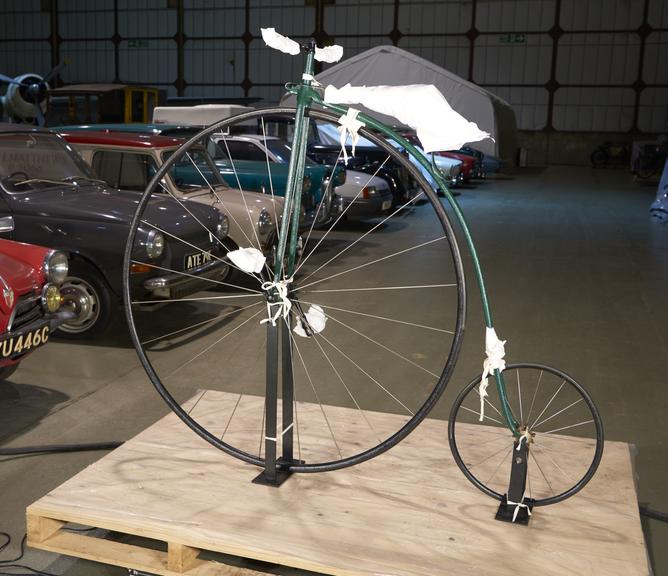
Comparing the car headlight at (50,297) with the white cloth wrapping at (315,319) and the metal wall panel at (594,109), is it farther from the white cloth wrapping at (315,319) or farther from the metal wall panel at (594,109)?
the metal wall panel at (594,109)

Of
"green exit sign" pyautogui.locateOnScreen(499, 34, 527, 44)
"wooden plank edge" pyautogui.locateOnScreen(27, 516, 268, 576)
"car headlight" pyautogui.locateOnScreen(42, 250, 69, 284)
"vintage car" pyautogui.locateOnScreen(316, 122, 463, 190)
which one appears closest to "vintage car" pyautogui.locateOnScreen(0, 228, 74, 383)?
"car headlight" pyautogui.locateOnScreen(42, 250, 69, 284)

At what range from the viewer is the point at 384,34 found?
94.4 ft

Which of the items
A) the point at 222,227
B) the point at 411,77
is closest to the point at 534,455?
the point at 222,227

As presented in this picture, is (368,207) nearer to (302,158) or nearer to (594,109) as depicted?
(302,158)

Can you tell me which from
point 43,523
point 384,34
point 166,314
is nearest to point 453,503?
point 43,523

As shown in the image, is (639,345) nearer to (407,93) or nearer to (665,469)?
(665,469)

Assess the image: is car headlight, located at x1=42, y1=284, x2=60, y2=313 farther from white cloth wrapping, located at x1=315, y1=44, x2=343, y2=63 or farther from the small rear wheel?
the small rear wheel

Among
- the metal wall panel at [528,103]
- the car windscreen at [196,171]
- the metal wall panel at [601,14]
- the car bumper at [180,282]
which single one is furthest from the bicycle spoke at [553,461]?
the metal wall panel at [601,14]

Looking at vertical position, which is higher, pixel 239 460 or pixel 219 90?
pixel 219 90

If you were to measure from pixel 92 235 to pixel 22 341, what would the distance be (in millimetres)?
1729

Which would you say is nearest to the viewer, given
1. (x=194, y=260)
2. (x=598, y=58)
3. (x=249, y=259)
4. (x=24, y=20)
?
(x=249, y=259)

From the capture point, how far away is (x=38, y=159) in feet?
20.5

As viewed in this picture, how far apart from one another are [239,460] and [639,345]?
13.5ft

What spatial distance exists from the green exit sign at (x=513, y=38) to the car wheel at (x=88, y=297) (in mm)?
Answer: 25280
